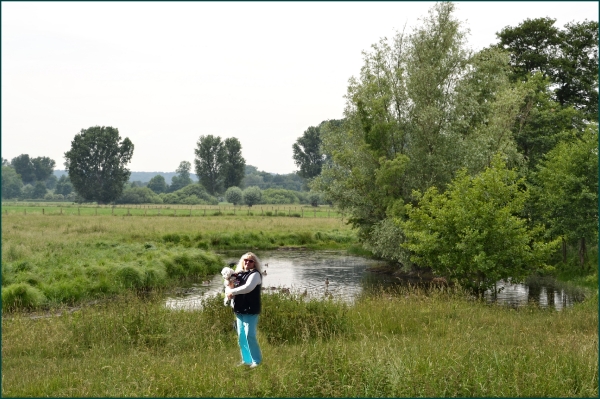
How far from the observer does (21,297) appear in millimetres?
19734

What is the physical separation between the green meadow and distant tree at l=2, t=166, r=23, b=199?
10609cm

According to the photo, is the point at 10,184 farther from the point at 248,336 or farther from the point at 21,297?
the point at 248,336

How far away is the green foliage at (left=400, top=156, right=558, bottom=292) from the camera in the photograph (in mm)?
21359

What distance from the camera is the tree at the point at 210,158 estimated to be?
12481cm

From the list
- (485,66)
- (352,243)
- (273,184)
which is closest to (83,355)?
(485,66)

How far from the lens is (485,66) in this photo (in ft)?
108

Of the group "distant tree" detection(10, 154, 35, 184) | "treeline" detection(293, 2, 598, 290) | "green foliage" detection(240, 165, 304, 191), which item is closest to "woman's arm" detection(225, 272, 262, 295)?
"treeline" detection(293, 2, 598, 290)

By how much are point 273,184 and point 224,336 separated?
522 ft

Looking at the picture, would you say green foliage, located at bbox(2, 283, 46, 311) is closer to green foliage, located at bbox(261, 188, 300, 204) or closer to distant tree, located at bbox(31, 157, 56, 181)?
green foliage, located at bbox(261, 188, 300, 204)

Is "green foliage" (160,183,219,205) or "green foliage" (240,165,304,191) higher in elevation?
"green foliage" (240,165,304,191)

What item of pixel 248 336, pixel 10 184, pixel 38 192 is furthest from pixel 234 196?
pixel 248 336

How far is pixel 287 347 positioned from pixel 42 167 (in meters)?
164

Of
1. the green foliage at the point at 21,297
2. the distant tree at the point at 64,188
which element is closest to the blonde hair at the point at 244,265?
the green foliage at the point at 21,297

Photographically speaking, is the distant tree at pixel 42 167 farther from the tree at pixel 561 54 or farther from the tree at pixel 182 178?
the tree at pixel 561 54
